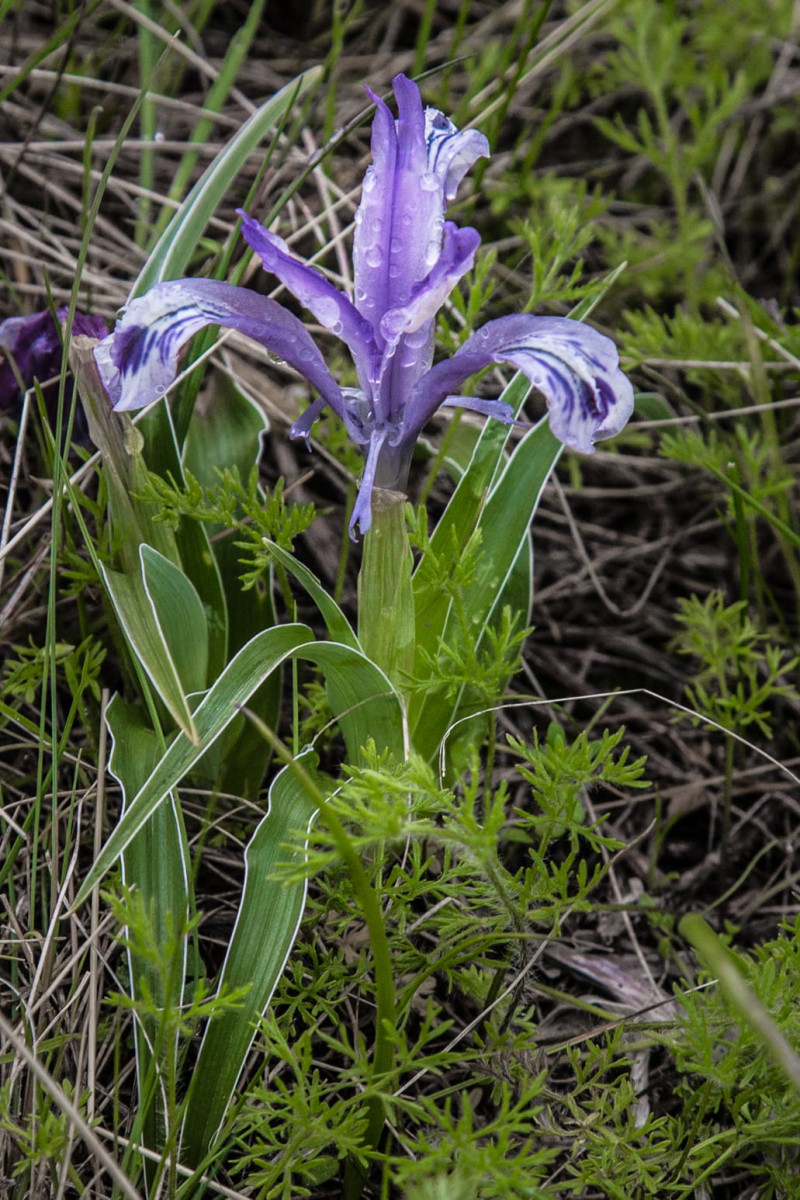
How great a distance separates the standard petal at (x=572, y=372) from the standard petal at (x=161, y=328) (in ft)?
0.82

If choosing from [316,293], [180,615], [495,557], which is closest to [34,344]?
[180,615]

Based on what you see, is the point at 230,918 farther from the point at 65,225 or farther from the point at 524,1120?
the point at 65,225

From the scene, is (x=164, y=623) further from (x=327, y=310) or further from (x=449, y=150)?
(x=449, y=150)

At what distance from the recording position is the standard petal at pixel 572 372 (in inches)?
42.8

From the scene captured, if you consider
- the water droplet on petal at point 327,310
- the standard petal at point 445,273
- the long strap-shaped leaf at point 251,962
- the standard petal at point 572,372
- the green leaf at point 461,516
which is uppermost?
the standard petal at point 445,273

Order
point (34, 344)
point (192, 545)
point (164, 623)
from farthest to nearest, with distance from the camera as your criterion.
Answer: point (34, 344) → point (192, 545) → point (164, 623)

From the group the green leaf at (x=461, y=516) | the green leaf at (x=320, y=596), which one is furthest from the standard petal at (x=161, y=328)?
the green leaf at (x=461, y=516)

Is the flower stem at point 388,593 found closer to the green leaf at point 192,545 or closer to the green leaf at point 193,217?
the green leaf at point 192,545

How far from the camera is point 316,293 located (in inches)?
45.6

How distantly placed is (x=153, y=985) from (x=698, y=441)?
1.23 meters

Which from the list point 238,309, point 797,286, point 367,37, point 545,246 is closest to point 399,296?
point 238,309

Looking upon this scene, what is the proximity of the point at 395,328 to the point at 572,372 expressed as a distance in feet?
0.66

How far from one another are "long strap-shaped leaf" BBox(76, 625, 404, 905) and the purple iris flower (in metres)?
0.20

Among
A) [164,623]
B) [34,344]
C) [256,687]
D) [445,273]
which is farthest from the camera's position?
[34,344]
